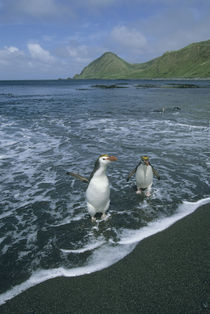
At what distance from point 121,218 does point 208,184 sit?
3.33m

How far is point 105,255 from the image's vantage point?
417 cm

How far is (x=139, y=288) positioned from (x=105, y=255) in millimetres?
937

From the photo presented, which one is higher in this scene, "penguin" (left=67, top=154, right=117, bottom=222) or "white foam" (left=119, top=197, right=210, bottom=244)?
"penguin" (left=67, top=154, right=117, bottom=222)

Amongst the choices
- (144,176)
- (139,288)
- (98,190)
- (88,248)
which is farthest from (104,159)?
→ (139,288)

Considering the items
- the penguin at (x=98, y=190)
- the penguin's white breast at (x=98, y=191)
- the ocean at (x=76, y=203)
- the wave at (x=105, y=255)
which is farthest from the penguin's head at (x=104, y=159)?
the wave at (x=105, y=255)

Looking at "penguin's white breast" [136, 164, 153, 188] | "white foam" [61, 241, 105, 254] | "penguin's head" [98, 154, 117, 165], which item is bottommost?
"white foam" [61, 241, 105, 254]

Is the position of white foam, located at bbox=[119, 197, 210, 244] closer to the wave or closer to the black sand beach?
the wave

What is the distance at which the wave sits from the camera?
3.60m

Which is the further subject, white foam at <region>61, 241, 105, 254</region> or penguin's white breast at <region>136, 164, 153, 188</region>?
penguin's white breast at <region>136, 164, 153, 188</region>

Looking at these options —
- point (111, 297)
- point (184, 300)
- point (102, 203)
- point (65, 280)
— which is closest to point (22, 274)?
point (65, 280)

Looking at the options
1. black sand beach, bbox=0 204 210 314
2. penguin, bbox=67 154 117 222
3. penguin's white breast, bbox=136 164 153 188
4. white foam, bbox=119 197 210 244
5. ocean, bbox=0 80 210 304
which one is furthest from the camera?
penguin's white breast, bbox=136 164 153 188

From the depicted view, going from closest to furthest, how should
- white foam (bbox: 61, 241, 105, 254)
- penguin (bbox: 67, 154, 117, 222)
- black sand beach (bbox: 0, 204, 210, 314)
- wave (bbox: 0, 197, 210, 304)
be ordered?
black sand beach (bbox: 0, 204, 210, 314) → wave (bbox: 0, 197, 210, 304) → white foam (bbox: 61, 241, 105, 254) → penguin (bbox: 67, 154, 117, 222)

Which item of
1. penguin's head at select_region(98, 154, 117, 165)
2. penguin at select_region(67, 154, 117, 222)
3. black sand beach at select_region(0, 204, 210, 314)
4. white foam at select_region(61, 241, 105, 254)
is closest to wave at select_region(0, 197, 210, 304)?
white foam at select_region(61, 241, 105, 254)

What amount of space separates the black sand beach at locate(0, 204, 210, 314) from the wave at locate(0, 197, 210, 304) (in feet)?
0.36
